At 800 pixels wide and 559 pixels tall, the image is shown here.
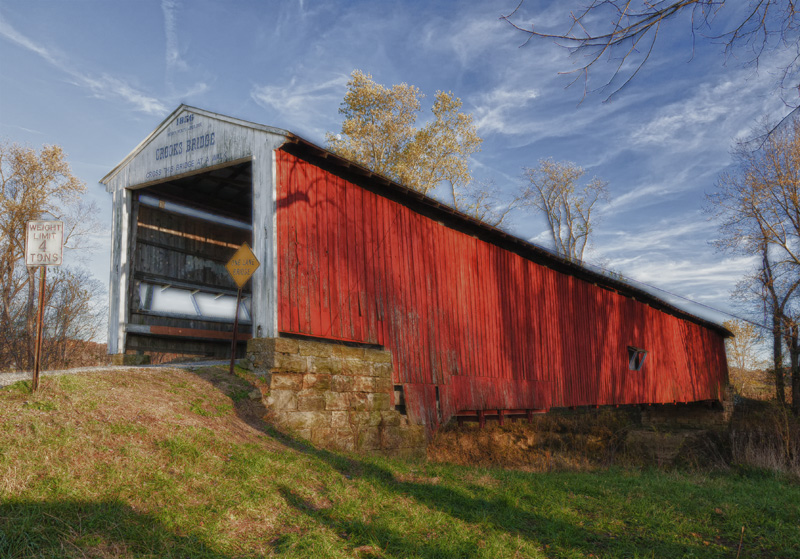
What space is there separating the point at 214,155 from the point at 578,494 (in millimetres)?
8084

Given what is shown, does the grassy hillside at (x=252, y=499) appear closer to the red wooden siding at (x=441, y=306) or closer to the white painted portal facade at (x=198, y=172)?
the white painted portal facade at (x=198, y=172)

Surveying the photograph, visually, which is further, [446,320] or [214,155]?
[446,320]

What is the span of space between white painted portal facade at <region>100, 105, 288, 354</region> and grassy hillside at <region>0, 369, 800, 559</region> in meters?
1.89

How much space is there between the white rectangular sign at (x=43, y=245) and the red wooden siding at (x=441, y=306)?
3184 millimetres

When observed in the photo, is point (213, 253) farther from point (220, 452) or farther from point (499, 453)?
point (499, 453)

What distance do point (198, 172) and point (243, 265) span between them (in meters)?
2.64

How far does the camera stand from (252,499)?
4.92 meters

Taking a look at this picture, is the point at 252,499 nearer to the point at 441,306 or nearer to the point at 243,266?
the point at 243,266

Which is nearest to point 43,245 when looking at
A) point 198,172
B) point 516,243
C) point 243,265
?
point 243,265

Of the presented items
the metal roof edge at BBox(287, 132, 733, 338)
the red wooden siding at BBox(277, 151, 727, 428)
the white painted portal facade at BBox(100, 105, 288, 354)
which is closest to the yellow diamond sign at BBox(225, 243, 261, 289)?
the white painted portal facade at BBox(100, 105, 288, 354)

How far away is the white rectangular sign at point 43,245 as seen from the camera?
6.01 metres

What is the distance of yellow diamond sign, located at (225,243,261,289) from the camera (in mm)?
8500

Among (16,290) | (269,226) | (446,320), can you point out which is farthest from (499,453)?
(16,290)

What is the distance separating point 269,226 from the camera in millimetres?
8703
